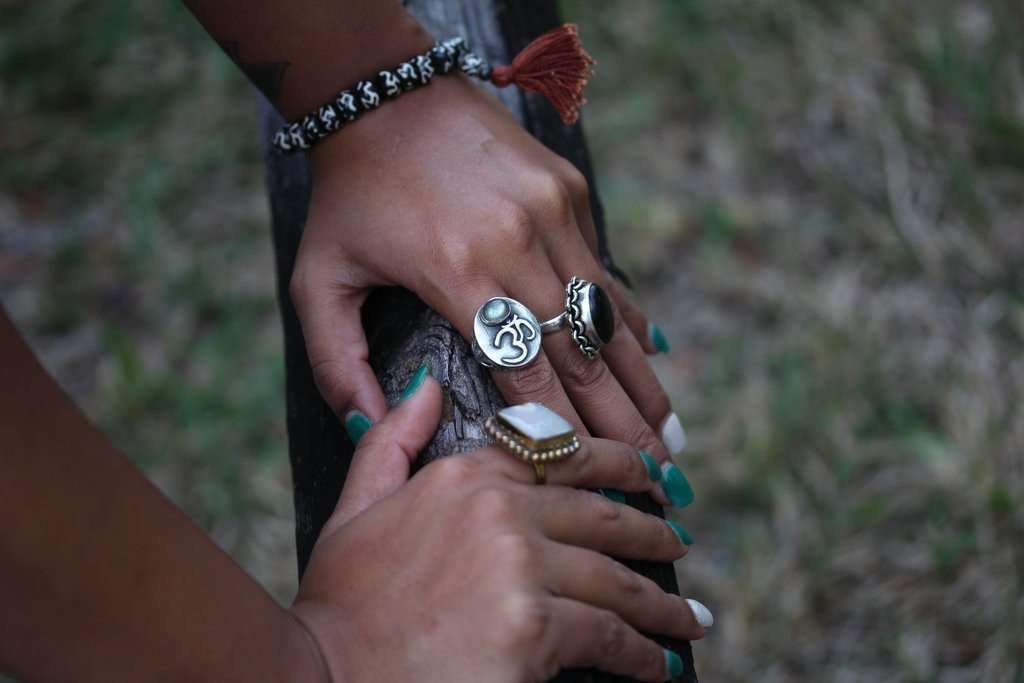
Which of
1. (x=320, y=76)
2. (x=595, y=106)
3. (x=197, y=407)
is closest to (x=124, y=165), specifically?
(x=197, y=407)

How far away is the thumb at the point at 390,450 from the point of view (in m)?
0.98

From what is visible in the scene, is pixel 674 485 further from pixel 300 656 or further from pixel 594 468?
pixel 300 656

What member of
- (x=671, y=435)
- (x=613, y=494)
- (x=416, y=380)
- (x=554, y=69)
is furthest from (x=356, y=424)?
(x=554, y=69)

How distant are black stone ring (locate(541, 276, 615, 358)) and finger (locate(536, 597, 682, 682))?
33cm

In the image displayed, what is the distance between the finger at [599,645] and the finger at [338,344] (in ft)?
1.16

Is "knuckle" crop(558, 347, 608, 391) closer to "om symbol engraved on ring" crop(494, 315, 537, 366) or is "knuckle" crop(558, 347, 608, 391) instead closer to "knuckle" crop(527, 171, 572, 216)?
"om symbol engraved on ring" crop(494, 315, 537, 366)

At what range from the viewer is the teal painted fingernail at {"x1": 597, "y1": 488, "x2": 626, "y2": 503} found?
40.4 inches

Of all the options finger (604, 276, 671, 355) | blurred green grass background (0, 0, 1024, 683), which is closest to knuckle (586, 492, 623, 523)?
finger (604, 276, 671, 355)

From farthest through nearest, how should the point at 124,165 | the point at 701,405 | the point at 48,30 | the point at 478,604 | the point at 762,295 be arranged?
the point at 48,30 → the point at 124,165 → the point at 762,295 → the point at 701,405 → the point at 478,604

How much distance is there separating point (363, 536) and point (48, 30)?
3417mm

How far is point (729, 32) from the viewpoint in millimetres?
3404

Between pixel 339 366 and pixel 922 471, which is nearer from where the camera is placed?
pixel 339 366

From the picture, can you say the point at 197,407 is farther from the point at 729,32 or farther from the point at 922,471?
the point at 729,32

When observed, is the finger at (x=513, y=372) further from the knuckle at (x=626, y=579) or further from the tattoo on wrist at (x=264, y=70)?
the tattoo on wrist at (x=264, y=70)
